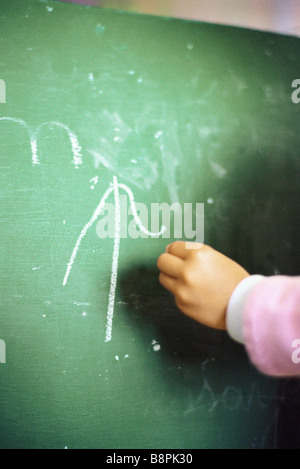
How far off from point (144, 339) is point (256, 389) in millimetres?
289

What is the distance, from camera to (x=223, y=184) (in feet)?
2.58

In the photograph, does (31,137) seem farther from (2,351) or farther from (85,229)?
(2,351)

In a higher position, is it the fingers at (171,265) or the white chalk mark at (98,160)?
the white chalk mark at (98,160)

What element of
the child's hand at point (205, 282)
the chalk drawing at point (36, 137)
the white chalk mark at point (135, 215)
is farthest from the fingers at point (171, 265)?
the chalk drawing at point (36, 137)

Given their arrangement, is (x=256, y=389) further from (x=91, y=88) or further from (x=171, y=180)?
(x=91, y=88)

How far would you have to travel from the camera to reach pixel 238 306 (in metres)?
0.57

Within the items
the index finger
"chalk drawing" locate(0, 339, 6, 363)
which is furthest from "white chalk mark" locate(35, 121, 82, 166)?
"chalk drawing" locate(0, 339, 6, 363)

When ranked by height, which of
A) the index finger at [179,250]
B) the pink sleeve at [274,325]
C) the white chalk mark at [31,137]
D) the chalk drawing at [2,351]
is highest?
the white chalk mark at [31,137]

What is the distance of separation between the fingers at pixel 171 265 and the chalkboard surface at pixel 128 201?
0.33 feet

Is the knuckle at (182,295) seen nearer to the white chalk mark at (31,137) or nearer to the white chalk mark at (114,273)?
the white chalk mark at (114,273)

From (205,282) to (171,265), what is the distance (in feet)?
0.22

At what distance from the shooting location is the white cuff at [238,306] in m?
0.57
